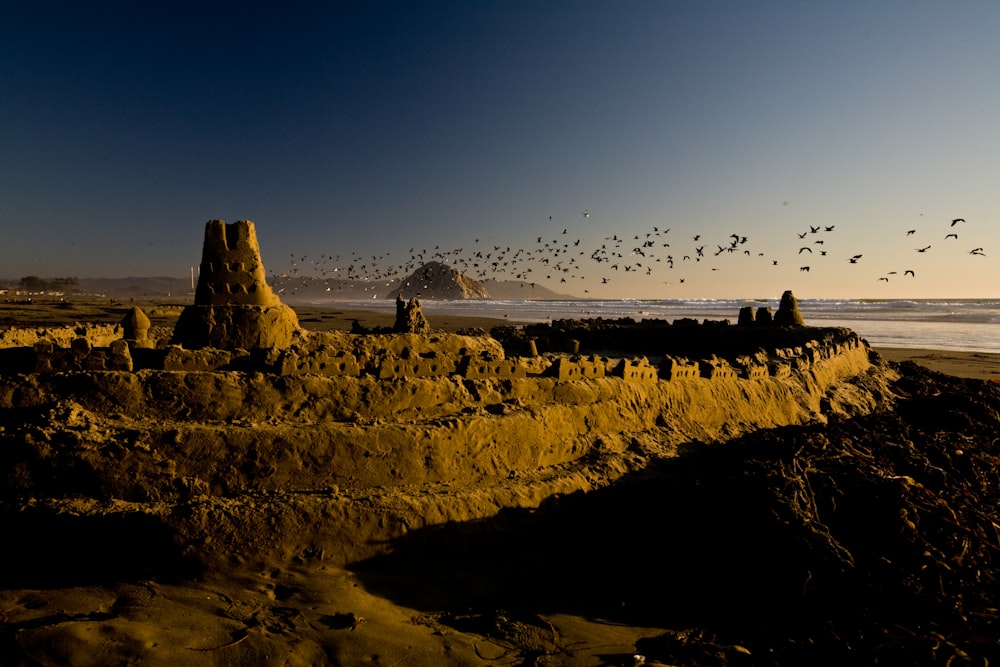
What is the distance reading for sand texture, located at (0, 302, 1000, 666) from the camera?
14.8 ft

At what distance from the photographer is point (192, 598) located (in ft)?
15.6

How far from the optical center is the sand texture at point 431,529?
14.8ft

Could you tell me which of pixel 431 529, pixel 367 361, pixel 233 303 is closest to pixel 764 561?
pixel 431 529

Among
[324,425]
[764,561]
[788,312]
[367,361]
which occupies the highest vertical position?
[788,312]

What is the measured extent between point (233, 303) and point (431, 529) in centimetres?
492

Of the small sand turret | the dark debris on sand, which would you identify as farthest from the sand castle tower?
the small sand turret

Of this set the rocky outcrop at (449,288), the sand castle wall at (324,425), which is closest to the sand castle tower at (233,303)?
→ the sand castle wall at (324,425)

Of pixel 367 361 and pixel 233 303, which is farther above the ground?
pixel 233 303

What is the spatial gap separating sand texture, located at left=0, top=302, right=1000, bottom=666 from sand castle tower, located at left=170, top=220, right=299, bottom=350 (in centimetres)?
93

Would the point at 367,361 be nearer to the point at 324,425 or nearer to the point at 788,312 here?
the point at 324,425

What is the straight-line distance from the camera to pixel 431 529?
578 cm

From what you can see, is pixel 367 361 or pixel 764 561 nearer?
pixel 764 561

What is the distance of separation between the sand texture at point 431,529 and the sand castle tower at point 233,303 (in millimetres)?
932

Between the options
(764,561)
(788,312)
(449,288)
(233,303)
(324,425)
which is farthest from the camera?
(449,288)
